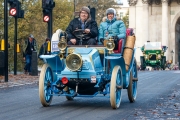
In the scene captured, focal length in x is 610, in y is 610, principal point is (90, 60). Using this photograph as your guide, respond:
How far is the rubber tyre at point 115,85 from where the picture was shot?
12982 mm

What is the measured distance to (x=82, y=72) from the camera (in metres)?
13.2

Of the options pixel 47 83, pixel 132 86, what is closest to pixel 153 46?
pixel 132 86

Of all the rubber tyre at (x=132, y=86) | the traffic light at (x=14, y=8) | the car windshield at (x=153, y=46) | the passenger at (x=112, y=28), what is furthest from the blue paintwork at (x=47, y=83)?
the car windshield at (x=153, y=46)

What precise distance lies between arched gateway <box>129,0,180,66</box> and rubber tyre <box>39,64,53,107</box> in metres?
69.0

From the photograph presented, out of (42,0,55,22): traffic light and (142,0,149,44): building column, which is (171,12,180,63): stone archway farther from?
(42,0,55,22): traffic light

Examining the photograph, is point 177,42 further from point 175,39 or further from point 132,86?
point 132,86

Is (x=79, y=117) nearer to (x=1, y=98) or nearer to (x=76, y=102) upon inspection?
(x=76, y=102)

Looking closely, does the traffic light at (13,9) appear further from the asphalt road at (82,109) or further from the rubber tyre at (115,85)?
the rubber tyre at (115,85)

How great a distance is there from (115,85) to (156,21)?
71.4 meters

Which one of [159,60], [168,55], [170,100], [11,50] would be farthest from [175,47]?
[170,100]

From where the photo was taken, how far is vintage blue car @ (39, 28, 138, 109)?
1317 centimetres

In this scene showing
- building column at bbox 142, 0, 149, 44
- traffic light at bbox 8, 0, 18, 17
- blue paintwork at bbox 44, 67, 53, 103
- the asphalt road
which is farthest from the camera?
building column at bbox 142, 0, 149, 44

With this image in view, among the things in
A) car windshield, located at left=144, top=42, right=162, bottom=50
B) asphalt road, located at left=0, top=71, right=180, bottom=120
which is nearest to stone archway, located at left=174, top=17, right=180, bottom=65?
car windshield, located at left=144, top=42, right=162, bottom=50

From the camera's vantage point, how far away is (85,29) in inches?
563
